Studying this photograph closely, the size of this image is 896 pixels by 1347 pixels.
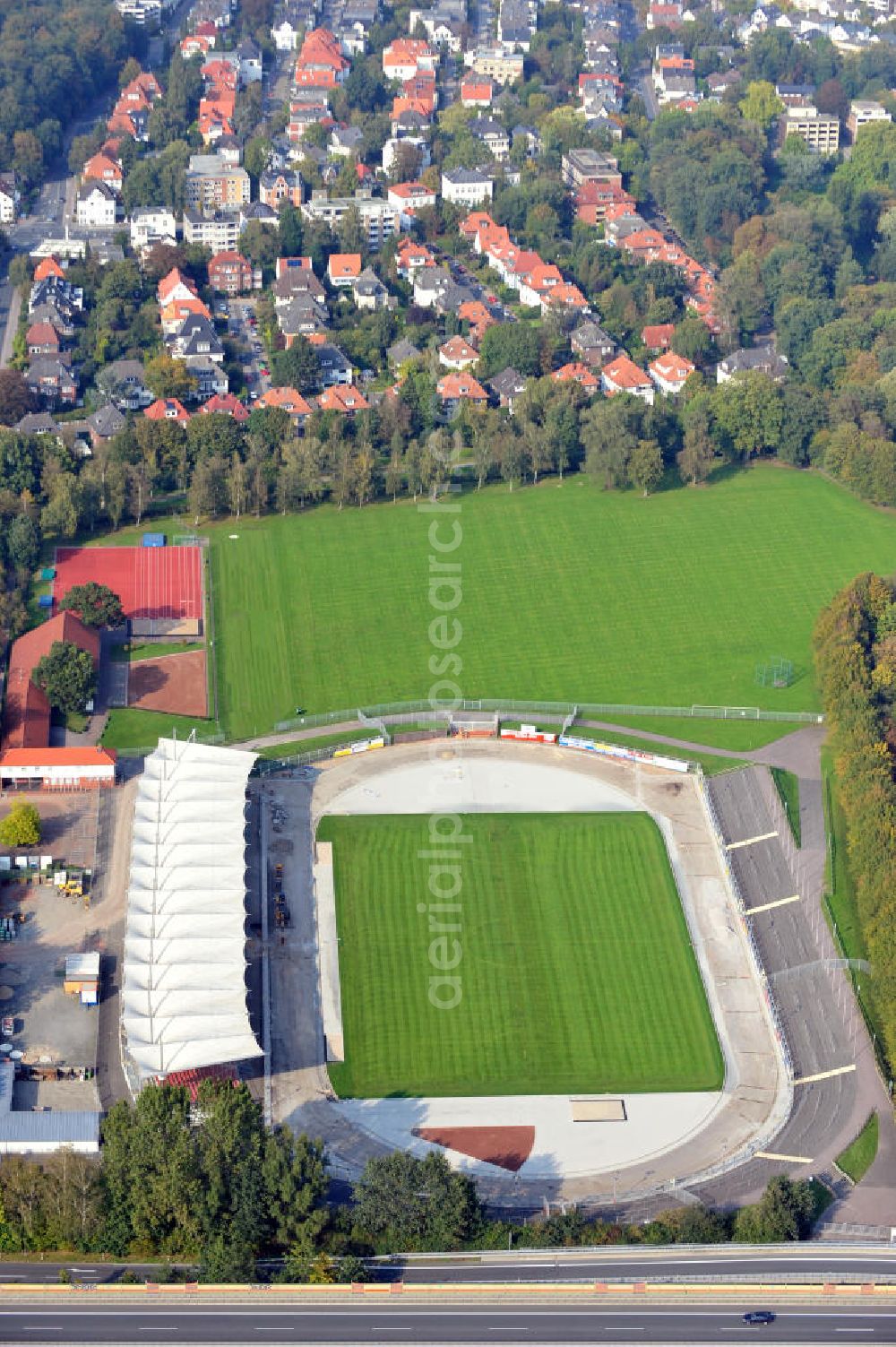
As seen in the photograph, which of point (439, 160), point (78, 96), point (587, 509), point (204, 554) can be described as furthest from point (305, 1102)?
point (78, 96)

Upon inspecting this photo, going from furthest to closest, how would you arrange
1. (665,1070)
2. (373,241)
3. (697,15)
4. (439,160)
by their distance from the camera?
(697,15)
(439,160)
(373,241)
(665,1070)

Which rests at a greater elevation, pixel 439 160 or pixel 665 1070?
pixel 439 160

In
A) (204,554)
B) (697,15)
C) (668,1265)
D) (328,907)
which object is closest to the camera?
(668,1265)

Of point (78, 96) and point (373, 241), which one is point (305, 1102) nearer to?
point (373, 241)

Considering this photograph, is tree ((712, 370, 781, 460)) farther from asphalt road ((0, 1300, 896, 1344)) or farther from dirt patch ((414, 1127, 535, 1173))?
asphalt road ((0, 1300, 896, 1344))

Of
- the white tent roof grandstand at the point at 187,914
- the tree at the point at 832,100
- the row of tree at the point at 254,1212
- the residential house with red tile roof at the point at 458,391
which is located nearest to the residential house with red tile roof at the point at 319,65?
the tree at the point at 832,100

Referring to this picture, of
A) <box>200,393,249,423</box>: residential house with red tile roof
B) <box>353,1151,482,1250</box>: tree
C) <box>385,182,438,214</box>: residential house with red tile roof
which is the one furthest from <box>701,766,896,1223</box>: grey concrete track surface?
<box>385,182,438,214</box>: residential house with red tile roof
